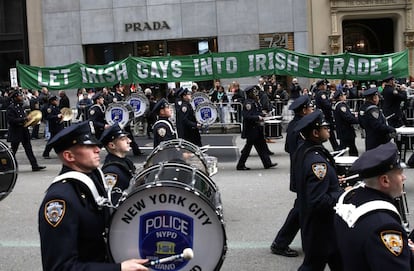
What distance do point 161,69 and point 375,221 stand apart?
52.0 ft

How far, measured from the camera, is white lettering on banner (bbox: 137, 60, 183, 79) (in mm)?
18484

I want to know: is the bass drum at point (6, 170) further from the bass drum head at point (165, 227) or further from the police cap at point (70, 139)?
the bass drum head at point (165, 227)

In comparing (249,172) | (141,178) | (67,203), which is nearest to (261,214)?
(249,172)

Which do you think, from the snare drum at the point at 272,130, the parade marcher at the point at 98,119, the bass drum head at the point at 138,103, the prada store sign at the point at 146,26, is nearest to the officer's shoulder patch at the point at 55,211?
the snare drum at the point at 272,130

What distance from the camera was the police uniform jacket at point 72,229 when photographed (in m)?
3.22

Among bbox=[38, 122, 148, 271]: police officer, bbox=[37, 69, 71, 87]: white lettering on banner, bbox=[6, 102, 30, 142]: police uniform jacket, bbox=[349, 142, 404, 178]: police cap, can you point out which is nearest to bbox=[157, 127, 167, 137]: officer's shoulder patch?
bbox=[6, 102, 30, 142]: police uniform jacket

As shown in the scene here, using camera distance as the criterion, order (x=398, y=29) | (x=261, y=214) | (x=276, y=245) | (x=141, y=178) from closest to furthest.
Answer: (x=141, y=178), (x=276, y=245), (x=261, y=214), (x=398, y=29)

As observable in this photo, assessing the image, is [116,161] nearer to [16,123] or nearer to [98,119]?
[16,123]

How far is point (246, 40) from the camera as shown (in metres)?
28.8

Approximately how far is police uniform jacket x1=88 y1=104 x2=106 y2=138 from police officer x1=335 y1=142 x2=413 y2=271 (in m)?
12.2

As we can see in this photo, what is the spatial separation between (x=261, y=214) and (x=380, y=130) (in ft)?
9.15

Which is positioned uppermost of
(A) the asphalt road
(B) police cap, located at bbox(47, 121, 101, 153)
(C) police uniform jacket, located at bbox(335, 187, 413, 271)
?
(B) police cap, located at bbox(47, 121, 101, 153)

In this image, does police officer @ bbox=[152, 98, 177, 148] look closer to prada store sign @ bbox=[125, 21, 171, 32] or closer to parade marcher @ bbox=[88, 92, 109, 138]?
parade marcher @ bbox=[88, 92, 109, 138]

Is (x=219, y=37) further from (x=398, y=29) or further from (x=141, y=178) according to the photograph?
(x=141, y=178)
